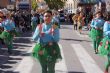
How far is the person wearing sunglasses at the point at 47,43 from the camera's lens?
357 inches

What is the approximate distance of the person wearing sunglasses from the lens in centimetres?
906

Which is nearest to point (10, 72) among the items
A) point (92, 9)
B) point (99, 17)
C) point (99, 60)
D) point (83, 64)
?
point (83, 64)

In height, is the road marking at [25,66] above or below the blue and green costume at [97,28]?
below

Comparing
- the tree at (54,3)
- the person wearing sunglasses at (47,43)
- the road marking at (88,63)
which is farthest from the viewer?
the tree at (54,3)

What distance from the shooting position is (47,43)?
361 inches

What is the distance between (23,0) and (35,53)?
5055cm

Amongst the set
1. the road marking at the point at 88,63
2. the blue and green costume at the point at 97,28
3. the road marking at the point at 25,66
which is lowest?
the road marking at the point at 88,63

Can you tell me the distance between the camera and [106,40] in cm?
1103

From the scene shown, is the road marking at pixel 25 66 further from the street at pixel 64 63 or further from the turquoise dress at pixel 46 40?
the turquoise dress at pixel 46 40

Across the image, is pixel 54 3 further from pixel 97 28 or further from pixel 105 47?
pixel 105 47

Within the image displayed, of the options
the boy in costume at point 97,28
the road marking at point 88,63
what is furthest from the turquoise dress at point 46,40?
the boy in costume at point 97,28

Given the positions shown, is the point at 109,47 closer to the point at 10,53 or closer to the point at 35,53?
the point at 35,53

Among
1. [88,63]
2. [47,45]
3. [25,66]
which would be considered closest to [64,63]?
[88,63]

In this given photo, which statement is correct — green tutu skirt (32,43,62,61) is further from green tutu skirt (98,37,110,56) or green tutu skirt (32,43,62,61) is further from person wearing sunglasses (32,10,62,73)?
green tutu skirt (98,37,110,56)
